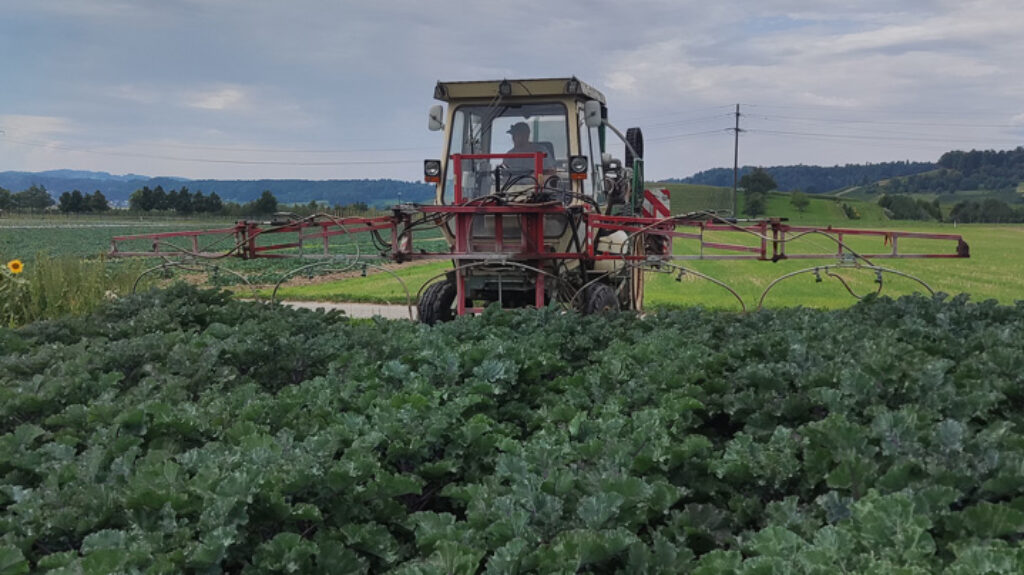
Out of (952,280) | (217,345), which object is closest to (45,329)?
(217,345)

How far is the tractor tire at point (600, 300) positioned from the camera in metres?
8.82

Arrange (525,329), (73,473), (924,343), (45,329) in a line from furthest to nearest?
(45,329)
(525,329)
(924,343)
(73,473)

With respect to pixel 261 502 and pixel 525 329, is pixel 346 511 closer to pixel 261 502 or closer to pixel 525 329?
pixel 261 502

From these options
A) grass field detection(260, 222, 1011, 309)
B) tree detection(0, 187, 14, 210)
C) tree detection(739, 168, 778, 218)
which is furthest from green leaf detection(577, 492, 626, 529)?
tree detection(0, 187, 14, 210)

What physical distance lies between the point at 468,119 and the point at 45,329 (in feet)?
17.1

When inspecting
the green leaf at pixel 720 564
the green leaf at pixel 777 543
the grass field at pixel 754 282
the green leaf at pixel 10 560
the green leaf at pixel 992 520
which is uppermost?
the green leaf at pixel 992 520

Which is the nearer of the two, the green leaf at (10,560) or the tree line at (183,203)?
the green leaf at (10,560)

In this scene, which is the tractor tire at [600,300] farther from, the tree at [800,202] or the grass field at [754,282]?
the tree at [800,202]

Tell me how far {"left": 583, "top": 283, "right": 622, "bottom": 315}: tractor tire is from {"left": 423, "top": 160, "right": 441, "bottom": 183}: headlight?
2.42 meters

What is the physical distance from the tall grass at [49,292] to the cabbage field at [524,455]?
571 cm

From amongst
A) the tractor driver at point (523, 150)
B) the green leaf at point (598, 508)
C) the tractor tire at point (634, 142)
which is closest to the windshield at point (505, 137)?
the tractor driver at point (523, 150)

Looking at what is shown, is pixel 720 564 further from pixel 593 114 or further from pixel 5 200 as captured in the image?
pixel 5 200

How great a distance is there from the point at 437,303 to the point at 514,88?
267 cm

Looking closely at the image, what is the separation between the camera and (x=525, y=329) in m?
6.13
